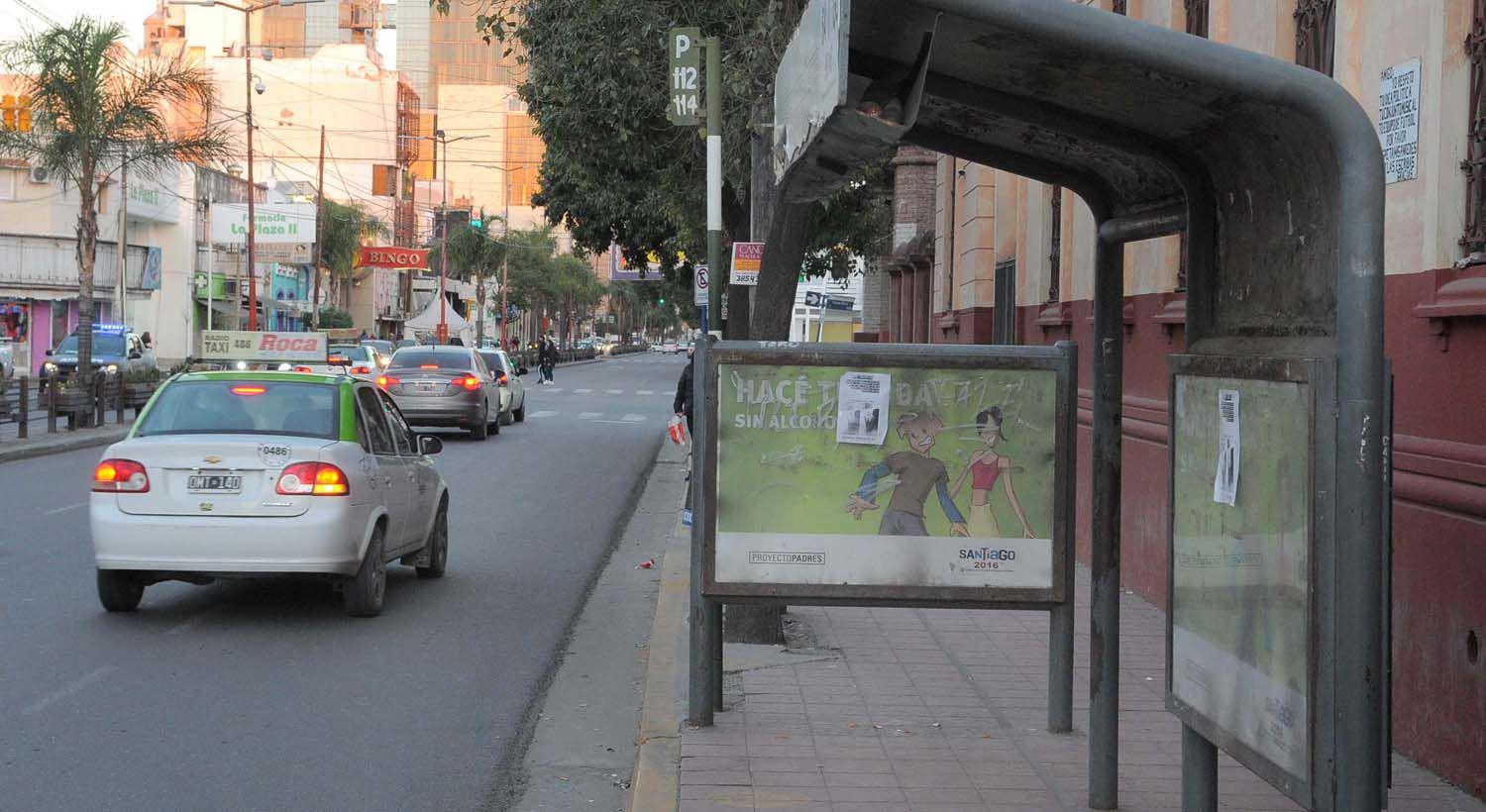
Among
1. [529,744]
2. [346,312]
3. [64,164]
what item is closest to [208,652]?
[529,744]

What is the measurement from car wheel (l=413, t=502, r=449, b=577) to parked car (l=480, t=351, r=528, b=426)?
17.9 m

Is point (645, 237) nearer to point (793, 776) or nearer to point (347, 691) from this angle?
point (347, 691)

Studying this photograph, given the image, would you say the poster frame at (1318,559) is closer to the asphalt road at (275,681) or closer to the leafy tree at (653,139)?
the asphalt road at (275,681)

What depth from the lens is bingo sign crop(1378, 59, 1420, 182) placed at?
6828 mm

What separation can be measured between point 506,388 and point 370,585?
21160 mm

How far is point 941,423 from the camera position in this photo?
6.86 meters

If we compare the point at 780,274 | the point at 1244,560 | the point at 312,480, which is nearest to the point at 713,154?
the point at 780,274

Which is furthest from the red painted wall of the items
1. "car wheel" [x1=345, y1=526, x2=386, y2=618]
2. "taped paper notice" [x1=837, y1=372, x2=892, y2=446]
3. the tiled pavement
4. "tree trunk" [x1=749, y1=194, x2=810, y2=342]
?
"car wheel" [x1=345, y1=526, x2=386, y2=618]

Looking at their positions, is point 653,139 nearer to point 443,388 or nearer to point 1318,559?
point 443,388

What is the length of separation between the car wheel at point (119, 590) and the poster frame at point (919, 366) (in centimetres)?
497

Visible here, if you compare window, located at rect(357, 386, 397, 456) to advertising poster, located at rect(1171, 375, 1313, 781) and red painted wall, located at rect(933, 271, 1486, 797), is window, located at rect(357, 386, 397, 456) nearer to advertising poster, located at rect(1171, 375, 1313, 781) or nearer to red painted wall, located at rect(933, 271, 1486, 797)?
red painted wall, located at rect(933, 271, 1486, 797)

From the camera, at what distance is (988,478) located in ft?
22.4

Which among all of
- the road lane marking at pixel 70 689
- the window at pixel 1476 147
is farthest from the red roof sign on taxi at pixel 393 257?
the window at pixel 1476 147

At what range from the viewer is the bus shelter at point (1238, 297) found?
395cm
